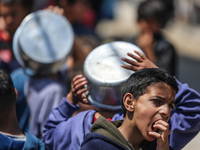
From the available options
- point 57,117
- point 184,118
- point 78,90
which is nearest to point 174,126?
point 184,118

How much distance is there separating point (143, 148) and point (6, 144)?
78 cm

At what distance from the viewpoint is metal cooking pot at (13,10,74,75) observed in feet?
10.6

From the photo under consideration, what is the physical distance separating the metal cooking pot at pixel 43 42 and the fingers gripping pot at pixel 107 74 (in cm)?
89

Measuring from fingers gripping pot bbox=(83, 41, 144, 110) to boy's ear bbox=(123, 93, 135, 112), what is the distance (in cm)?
14

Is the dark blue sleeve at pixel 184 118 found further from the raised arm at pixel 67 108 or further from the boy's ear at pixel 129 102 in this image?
the raised arm at pixel 67 108

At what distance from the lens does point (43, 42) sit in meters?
3.29

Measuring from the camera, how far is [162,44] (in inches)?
178

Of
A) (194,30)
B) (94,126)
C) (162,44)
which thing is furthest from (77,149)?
(194,30)

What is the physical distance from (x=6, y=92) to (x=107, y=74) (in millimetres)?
635

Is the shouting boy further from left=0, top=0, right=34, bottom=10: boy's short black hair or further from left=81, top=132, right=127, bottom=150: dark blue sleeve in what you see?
left=0, top=0, right=34, bottom=10: boy's short black hair

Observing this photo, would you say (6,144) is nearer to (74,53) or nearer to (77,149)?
(77,149)

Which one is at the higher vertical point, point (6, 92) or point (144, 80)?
point (144, 80)

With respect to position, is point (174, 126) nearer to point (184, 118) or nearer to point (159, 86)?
point (184, 118)

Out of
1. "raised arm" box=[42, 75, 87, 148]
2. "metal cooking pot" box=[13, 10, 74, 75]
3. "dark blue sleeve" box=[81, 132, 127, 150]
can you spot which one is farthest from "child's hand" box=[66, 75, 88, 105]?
"metal cooking pot" box=[13, 10, 74, 75]
